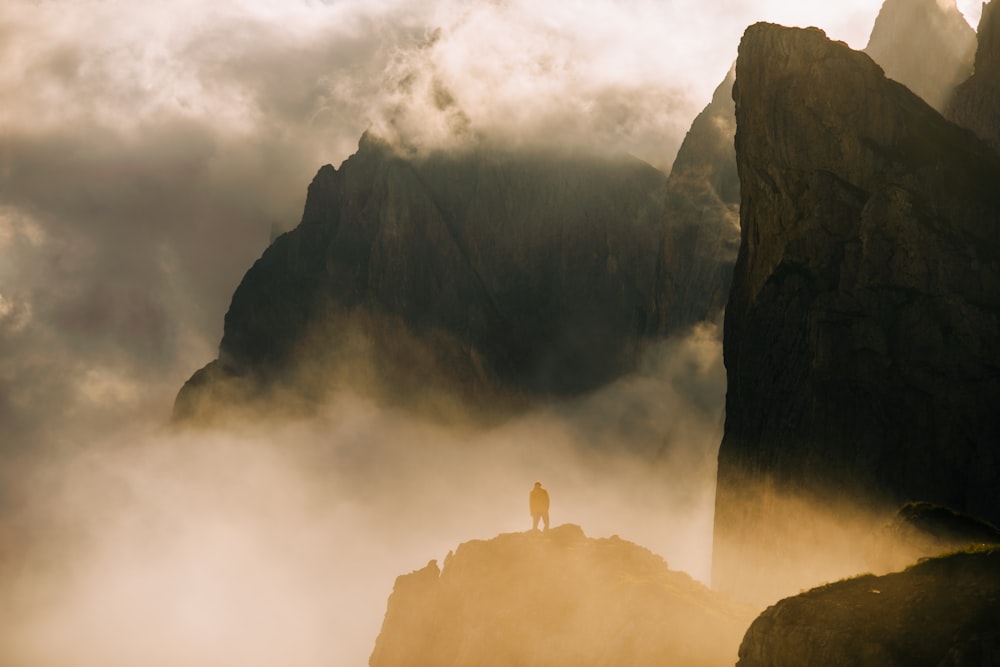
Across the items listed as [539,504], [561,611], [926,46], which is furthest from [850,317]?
[926,46]

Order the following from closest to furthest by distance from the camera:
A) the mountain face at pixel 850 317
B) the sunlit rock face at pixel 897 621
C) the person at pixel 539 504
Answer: the sunlit rock face at pixel 897 621, the person at pixel 539 504, the mountain face at pixel 850 317

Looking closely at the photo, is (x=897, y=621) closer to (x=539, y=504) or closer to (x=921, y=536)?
(x=921, y=536)

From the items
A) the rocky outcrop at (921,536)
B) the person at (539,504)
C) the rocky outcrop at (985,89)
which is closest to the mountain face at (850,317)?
the person at (539,504)

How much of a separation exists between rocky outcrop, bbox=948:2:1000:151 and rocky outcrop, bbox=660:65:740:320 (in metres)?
67.5

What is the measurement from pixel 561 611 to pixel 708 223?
14269cm

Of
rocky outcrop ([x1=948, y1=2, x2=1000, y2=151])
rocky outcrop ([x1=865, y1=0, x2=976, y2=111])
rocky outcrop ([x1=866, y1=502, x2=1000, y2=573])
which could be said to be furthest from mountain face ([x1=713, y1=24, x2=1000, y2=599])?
rocky outcrop ([x1=865, y1=0, x2=976, y2=111])

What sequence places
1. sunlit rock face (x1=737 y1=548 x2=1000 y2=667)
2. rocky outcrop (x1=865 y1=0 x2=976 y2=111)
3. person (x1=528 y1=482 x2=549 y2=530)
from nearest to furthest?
sunlit rock face (x1=737 y1=548 x2=1000 y2=667) → person (x1=528 y1=482 x2=549 y2=530) → rocky outcrop (x1=865 y1=0 x2=976 y2=111)

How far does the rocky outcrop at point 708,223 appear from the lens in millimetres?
186125

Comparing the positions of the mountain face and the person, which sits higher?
the mountain face

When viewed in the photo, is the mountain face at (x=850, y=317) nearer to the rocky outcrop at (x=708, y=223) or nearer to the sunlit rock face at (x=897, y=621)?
the sunlit rock face at (x=897, y=621)

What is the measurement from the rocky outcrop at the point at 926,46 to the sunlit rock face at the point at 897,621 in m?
98.5

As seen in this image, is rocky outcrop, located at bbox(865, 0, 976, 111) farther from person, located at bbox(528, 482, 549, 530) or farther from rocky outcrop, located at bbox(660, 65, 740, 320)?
person, located at bbox(528, 482, 549, 530)

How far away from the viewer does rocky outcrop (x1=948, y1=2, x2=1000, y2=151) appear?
351 feet

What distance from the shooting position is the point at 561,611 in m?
55.7
